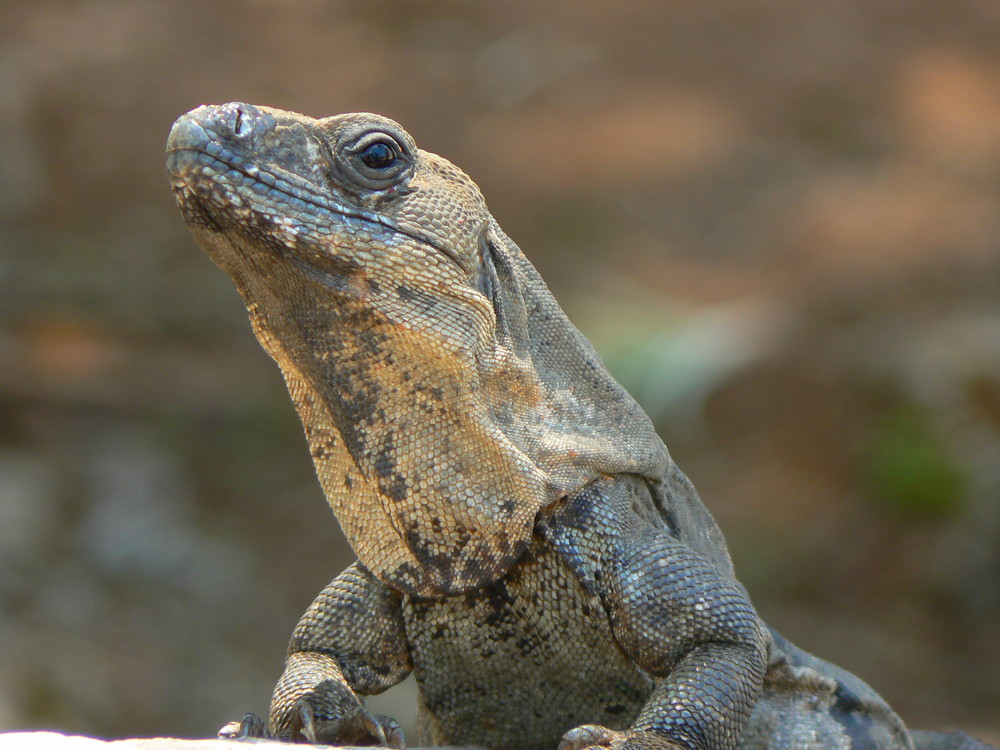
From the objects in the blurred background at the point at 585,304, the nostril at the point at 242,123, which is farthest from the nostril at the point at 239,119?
the blurred background at the point at 585,304

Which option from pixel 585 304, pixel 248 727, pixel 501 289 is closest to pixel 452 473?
pixel 501 289

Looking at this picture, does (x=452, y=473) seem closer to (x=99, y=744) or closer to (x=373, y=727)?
(x=373, y=727)

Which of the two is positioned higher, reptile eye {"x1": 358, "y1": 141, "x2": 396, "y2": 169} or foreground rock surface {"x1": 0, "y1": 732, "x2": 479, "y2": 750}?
reptile eye {"x1": 358, "y1": 141, "x2": 396, "y2": 169}


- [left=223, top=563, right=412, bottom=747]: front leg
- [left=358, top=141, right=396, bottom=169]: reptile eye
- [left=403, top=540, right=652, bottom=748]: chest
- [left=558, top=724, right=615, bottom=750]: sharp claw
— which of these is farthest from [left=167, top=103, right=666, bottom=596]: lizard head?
[left=558, top=724, right=615, bottom=750]: sharp claw

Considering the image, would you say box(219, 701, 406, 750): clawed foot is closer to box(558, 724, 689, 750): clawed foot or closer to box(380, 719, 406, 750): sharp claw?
box(380, 719, 406, 750): sharp claw

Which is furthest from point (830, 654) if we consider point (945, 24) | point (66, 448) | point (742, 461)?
point (945, 24)

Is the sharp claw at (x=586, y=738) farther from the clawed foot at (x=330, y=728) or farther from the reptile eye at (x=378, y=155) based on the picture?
the reptile eye at (x=378, y=155)

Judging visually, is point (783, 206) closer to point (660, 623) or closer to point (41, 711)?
point (41, 711)
